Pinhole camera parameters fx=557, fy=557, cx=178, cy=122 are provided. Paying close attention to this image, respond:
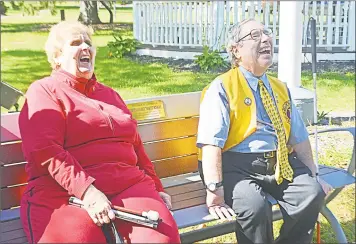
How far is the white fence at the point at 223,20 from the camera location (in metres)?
9.35

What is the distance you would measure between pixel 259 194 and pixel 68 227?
0.94 m

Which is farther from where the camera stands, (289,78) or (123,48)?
(123,48)

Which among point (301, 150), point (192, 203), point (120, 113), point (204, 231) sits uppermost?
point (120, 113)

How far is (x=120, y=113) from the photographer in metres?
2.56

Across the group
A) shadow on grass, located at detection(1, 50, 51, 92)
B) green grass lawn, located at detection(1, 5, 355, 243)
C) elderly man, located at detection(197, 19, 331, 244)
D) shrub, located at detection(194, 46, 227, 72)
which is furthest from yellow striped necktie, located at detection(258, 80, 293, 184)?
shrub, located at detection(194, 46, 227, 72)

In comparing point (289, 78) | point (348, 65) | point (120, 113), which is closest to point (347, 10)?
point (348, 65)

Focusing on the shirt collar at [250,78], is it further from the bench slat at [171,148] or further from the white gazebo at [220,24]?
the white gazebo at [220,24]

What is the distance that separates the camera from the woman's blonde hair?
2.52 meters

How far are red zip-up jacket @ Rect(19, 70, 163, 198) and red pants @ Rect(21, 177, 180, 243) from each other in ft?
0.18

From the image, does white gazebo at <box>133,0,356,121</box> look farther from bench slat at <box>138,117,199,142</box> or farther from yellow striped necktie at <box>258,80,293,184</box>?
yellow striped necktie at <box>258,80,293,184</box>

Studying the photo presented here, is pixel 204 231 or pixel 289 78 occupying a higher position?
pixel 289 78

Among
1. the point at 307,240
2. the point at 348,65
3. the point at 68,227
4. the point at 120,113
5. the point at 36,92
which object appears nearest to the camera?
the point at 68,227

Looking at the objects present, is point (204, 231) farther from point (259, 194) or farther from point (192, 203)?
point (259, 194)

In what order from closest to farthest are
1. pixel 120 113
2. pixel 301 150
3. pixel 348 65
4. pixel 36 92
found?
pixel 36 92 < pixel 120 113 < pixel 301 150 < pixel 348 65
